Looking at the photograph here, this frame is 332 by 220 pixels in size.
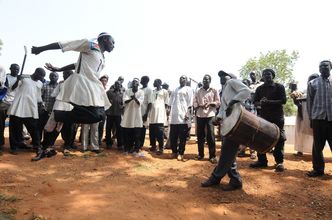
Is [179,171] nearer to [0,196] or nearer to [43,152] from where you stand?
[43,152]

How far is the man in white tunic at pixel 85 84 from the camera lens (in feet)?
16.8

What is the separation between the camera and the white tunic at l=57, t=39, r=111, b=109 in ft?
16.8

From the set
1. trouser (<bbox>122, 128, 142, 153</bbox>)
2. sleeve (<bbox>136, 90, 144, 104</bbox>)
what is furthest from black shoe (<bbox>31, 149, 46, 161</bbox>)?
sleeve (<bbox>136, 90, 144, 104</bbox>)

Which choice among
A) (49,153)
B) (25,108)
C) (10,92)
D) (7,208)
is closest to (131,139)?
(49,153)

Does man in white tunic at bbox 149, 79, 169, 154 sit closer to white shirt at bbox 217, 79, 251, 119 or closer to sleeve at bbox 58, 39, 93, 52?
white shirt at bbox 217, 79, 251, 119

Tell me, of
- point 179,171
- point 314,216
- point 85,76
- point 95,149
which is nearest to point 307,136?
point 179,171

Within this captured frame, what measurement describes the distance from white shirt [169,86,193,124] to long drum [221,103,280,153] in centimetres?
340

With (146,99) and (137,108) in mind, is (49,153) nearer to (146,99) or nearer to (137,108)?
(137,108)

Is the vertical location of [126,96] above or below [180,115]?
above

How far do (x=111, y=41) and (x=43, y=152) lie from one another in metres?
3.20

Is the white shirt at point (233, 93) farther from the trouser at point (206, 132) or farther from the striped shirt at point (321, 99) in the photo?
the trouser at point (206, 132)

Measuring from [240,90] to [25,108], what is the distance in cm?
515

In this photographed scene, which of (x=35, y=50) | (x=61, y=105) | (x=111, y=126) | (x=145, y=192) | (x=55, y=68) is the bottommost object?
(x=145, y=192)

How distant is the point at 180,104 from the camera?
29.2ft
